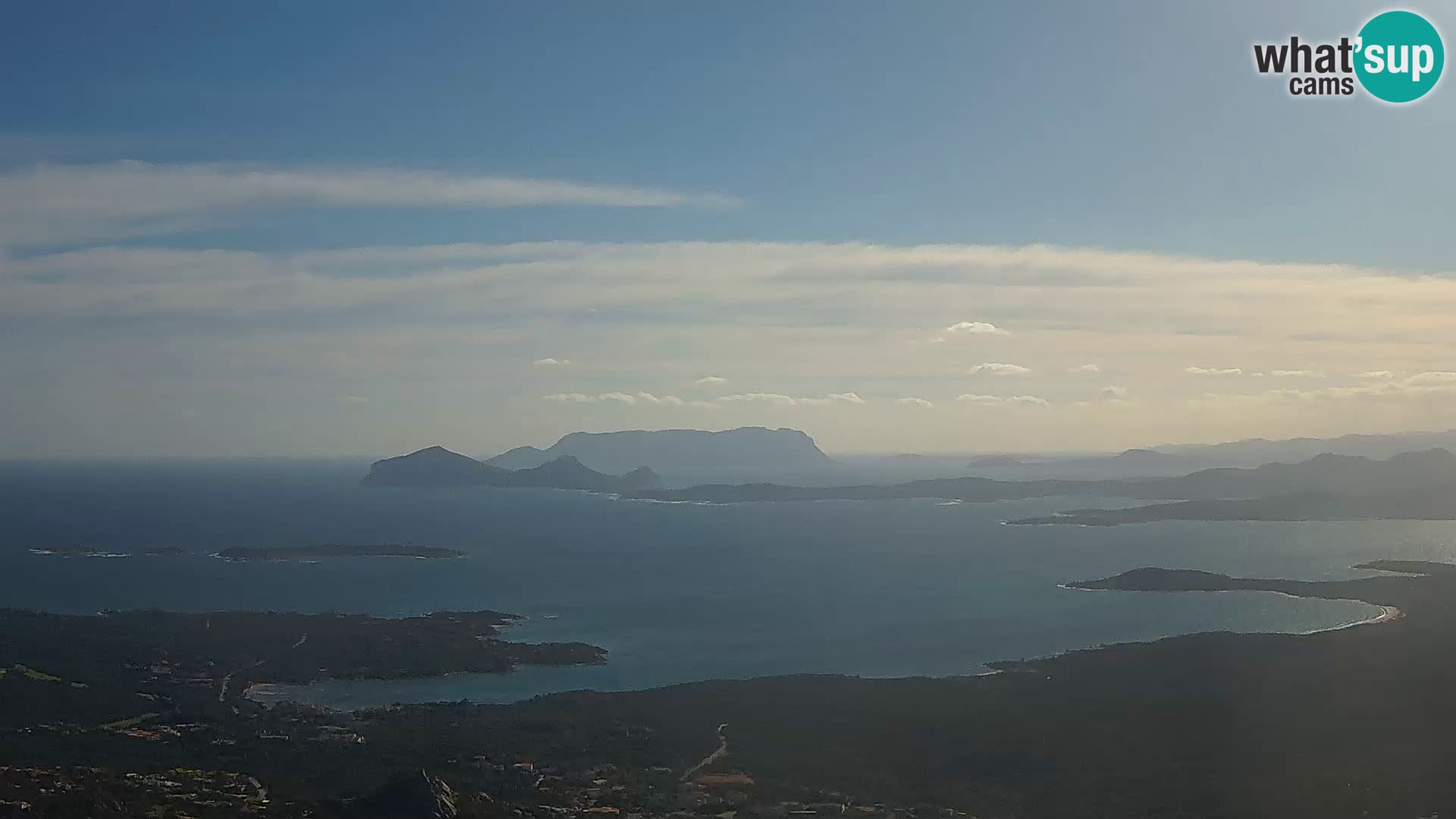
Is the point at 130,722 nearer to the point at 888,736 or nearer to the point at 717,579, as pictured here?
the point at 888,736

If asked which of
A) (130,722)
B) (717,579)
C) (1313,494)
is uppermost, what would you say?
(1313,494)

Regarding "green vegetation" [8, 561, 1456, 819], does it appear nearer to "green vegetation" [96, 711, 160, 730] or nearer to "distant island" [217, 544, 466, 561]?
"green vegetation" [96, 711, 160, 730]

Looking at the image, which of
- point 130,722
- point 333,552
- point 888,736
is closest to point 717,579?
point 333,552

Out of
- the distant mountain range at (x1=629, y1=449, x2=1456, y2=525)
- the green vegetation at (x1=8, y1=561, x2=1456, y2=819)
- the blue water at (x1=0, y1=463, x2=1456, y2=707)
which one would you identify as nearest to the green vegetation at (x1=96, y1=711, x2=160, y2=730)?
the green vegetation at (x1=8, y1=561, x2=1456, y2=819)

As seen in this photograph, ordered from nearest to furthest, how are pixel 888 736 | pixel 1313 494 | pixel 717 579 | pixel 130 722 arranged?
1. pixel 888 736
2. pixel 130 722
3. pixel 717 579
4. pixel 1313 494

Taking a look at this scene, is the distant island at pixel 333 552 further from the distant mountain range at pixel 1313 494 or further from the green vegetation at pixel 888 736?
the distant mountain range at pixel 1313 494

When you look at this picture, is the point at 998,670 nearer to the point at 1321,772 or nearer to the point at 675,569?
the point at 1321,772

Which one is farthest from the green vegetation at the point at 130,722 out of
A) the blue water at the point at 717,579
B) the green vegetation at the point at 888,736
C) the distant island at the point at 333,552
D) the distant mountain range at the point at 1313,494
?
the distant mountain range at the point at 1313,494
